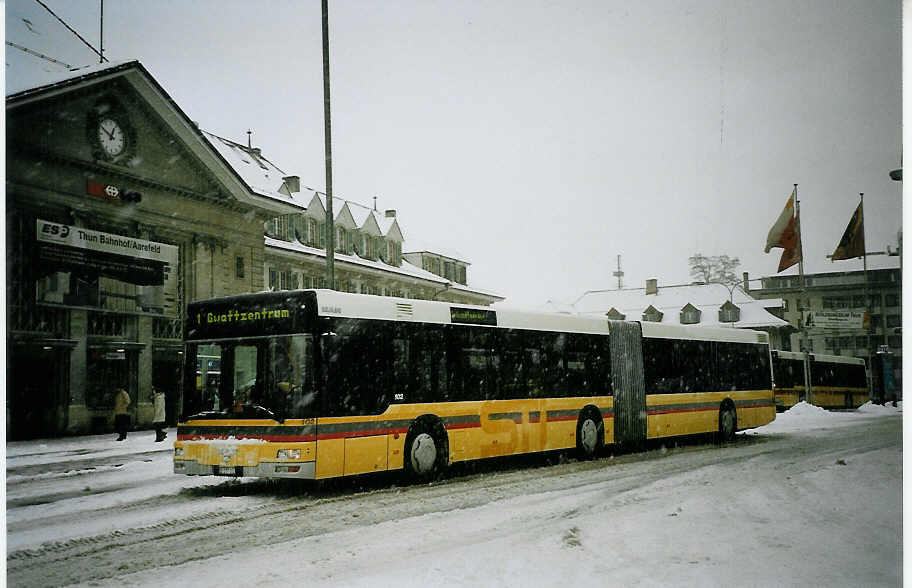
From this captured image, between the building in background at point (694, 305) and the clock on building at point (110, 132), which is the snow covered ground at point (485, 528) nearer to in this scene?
the clock on building at point (110, 132)

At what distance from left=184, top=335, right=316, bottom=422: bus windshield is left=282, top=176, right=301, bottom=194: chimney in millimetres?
23046

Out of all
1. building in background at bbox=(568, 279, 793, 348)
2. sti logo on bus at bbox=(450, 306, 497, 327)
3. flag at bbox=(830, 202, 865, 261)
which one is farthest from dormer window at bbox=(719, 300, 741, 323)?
sti logo on bus at bbox=(450, 306, 497, 327)

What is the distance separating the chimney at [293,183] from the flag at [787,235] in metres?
Answer: 17.3

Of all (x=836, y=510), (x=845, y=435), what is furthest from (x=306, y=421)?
(x=845, y=435)

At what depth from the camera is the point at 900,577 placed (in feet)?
24.0

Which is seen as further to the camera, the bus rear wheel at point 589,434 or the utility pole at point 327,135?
the utility pole at point 327,135

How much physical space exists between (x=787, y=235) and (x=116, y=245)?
1910 centimetres

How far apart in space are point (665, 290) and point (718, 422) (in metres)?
25.8

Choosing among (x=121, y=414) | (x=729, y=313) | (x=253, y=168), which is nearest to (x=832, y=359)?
(x=729, y=313)

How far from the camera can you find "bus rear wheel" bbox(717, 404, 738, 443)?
1855cm

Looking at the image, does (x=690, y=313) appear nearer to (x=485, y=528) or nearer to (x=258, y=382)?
(x=258, y=382)

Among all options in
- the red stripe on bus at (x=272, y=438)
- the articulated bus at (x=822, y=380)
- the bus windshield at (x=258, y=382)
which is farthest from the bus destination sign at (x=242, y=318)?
the articulated bus at (x=822, y=380)

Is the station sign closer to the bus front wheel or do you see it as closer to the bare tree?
the bare tree

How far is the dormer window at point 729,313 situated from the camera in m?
45.5
